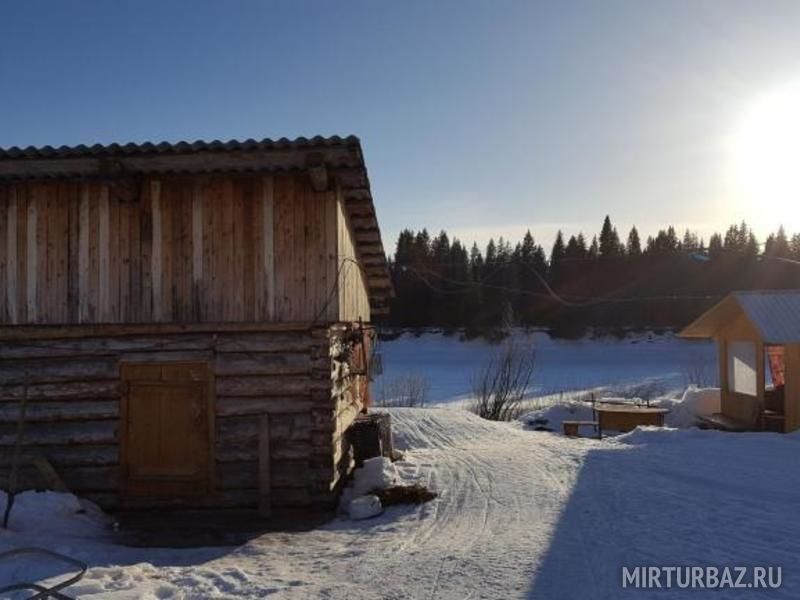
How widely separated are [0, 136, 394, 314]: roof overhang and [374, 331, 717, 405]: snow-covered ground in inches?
847

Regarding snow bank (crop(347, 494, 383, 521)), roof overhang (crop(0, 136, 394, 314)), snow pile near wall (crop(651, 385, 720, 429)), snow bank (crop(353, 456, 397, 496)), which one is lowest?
snow pile near wall (crop(651, 385, 720, 429))

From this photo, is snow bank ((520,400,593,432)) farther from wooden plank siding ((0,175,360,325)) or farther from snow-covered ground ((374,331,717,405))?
wooden plank siding ((0,175,360,325))

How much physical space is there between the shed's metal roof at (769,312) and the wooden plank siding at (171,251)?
1162cm

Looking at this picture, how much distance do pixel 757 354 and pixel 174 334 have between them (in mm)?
14543

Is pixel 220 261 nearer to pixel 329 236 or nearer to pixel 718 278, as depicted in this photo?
pixel 329 236

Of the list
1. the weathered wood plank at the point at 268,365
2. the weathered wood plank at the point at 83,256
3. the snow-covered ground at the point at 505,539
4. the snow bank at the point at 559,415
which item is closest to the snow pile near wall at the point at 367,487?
the snow-covered ground at the point at 505,539

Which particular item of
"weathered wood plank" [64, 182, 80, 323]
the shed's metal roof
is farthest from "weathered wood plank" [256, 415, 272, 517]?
the shed's metal roof

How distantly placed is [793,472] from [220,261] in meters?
8.78

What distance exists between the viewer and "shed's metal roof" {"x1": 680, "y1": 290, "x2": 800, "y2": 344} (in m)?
16.2

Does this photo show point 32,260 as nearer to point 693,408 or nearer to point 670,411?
point 670,411

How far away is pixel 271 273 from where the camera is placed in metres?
9.32

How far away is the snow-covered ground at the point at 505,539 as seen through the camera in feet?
19.4

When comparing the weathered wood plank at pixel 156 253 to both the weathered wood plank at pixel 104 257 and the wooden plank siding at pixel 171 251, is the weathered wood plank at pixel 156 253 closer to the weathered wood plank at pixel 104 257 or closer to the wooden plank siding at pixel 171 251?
the wooden plank siding at pixel 171 251

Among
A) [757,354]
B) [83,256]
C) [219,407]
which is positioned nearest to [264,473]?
[219,407]
